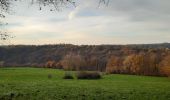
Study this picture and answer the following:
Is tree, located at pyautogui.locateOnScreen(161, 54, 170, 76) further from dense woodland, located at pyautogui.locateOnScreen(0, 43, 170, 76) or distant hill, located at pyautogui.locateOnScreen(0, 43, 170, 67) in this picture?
distant hill, located at pyautogui.locateOnScreen(0, 43, 170, 67)

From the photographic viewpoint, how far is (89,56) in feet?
490

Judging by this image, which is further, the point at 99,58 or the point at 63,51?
the point at 63,51

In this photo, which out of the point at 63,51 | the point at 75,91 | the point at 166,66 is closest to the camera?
the point at 75,91

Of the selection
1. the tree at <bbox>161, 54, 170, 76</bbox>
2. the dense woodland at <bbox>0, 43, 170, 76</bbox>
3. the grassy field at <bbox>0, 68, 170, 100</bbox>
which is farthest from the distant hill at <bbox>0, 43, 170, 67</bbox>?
the grassy field at <bbox>0, 68, 170, 100</bbox>

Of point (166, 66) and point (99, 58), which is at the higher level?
point (99, 58)

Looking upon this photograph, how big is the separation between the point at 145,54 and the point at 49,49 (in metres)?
46.3

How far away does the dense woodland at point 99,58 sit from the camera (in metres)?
116

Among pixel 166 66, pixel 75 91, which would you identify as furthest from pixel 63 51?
pixel 75 91

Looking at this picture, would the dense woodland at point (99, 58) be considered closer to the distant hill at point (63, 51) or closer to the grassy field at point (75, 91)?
the distant hill at point (63, 51)

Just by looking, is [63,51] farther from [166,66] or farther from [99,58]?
[166,66]

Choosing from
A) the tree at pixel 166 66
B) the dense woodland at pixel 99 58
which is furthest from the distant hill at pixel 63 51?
the tree at pixel 166 66

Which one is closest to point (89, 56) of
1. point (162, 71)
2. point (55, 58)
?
point (55, 58)

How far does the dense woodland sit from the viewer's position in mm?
115562

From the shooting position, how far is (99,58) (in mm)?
145625
